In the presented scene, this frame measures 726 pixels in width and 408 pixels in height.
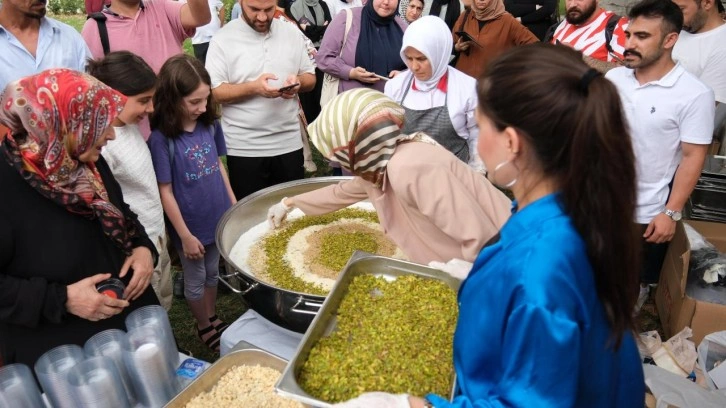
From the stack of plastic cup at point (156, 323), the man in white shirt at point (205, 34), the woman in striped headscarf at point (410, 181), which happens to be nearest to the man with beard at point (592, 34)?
the woman in striped headscarf at point (410, 181)

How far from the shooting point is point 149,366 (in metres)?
1.51

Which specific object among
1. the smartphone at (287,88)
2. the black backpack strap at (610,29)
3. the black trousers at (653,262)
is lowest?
the black trousers at (653,262)

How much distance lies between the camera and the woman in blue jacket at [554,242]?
3.16 feet

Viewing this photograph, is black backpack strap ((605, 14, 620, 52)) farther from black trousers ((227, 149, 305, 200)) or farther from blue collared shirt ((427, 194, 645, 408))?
blue collared shirt ((427, 194, 645, 408))

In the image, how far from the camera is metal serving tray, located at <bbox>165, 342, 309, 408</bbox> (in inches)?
63.3

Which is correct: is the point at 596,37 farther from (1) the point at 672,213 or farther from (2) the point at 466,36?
(1) the point at 672,213

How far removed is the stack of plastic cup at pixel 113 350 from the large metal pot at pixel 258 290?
51cm

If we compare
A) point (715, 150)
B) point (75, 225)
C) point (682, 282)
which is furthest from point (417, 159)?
point (715, 150)

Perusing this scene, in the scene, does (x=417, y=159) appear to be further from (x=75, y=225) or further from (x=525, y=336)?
(x=75, y=225)

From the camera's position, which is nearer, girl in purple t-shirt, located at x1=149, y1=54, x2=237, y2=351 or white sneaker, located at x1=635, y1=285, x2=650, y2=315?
girl in purple t-shirt, located at x1=149, y1=54, x2=237, y2=351

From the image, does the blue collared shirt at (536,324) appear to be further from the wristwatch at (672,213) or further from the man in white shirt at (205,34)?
the man in white shirt at (205,34)

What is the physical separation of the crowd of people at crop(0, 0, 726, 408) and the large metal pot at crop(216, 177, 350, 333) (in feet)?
0.83

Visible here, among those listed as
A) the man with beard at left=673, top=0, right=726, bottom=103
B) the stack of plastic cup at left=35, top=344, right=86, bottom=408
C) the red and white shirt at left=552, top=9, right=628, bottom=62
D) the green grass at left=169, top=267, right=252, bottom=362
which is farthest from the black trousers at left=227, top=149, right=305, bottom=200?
the man with beard at left=673, top=0, right=726, bottom=103

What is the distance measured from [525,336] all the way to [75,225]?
1528mm
